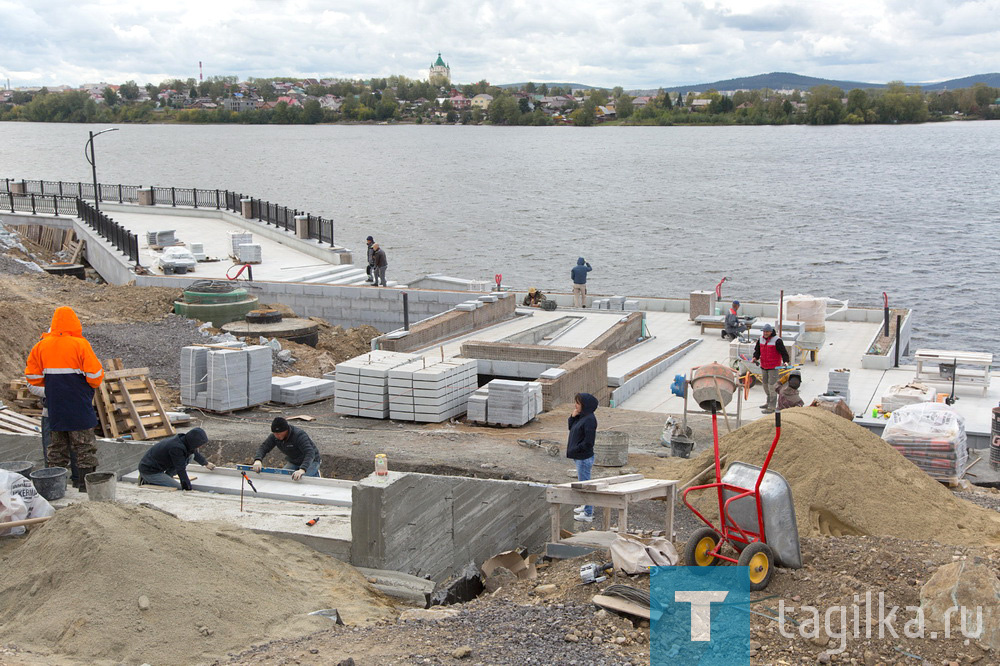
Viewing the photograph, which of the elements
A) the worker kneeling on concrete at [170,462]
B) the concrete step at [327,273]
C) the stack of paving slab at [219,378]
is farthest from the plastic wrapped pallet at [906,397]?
the concrete step at [327,273]

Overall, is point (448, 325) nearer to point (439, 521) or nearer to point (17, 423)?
point (17, 423)

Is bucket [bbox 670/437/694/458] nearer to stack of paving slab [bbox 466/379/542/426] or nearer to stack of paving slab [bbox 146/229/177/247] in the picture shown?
stack of paving slab [bbox 466/379/542/426]

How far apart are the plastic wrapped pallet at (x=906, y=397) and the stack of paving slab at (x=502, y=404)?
19.6ft

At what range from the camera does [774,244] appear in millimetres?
57281

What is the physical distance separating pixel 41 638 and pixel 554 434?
838 cm

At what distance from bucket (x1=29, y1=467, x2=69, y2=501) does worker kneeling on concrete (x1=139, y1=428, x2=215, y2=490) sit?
0.85 m

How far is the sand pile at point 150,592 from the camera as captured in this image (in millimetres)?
7062

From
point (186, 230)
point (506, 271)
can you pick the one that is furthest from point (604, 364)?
point (506, 271)

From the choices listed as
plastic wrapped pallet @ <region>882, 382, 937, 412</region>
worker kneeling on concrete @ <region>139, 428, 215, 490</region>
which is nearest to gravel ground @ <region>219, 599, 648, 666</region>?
worker kneeling on concrete @ <region>139, 428, 215, 490</region>

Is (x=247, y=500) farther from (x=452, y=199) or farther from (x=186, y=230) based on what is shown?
(x=452, y=199)

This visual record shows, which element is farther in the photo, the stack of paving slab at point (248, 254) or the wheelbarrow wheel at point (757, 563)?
the stack of paving slab at point (248, 254)

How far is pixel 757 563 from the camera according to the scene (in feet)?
23.8

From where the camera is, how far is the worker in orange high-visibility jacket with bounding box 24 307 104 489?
988cm

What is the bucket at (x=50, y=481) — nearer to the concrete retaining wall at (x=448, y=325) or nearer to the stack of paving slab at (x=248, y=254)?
the concrete retaining wall at (x=448, y=325)
